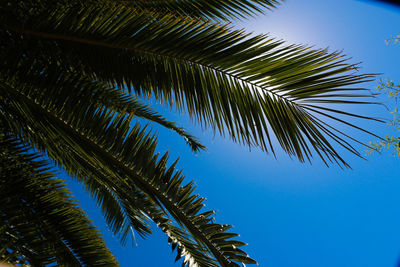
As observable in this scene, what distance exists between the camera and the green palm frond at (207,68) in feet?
5.59

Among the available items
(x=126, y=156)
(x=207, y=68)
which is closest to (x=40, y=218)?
(x=126, y=156)

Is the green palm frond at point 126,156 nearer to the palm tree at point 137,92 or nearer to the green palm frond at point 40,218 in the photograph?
the palm tree at point 137,92

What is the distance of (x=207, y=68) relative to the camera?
80.3 inches

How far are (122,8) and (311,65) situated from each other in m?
1.33

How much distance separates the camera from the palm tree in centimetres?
181

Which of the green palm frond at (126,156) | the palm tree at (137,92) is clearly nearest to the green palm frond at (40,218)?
the palm tree at (137,92)

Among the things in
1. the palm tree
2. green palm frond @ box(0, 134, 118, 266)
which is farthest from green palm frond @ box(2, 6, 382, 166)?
green palm frond @ box(0, 134, 118, 266)

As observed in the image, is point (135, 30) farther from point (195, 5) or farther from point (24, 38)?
point (195, 5)

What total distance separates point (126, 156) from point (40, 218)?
3.33ft

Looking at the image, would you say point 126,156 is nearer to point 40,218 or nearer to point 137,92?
point 137,92

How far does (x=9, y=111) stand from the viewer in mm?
2270

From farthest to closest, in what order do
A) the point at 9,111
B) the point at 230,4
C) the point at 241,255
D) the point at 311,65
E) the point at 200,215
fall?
the point at 230,4
the point at 9,111
the point at 200,215
the point at 241,255
the point at 311,65

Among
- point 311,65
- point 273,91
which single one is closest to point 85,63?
point 273,91

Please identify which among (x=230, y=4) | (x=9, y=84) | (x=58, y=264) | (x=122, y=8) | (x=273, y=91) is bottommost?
(x=58, y=264)
